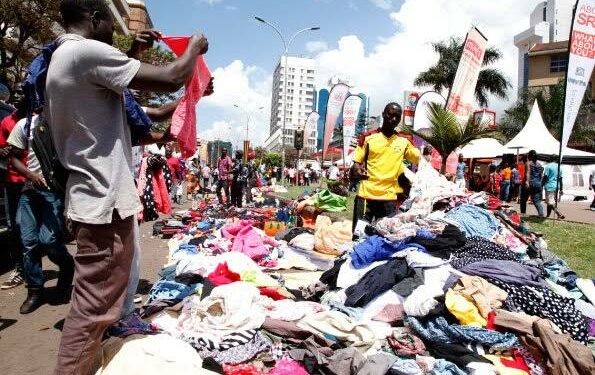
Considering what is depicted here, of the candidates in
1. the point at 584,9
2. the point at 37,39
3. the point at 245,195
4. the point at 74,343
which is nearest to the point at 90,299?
the point at 74,343

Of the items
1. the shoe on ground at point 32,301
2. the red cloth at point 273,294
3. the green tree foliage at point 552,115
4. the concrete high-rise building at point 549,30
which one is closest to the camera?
the shoe on ground at point 32,301

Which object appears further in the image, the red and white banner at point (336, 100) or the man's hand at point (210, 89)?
the red and white banner at point (336, 100)

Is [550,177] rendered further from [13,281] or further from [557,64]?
[557,64]

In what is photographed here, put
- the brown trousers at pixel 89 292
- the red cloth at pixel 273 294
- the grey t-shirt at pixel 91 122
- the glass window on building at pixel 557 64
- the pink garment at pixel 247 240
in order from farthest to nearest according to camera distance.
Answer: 1. the glass window on building at pixel 557 64
2. the pink garment at pixel 247 240
3. the red cloth at pixel 273 294
4. the brown trousers at pixel 89 292
5. the grey t-shirt at pixel 91 122

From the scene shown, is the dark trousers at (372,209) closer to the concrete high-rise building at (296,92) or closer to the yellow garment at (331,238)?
the yellow garment at (331,238)

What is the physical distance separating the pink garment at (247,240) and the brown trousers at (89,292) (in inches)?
166

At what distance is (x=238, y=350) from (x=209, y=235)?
455cm

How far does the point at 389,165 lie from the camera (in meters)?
5.80

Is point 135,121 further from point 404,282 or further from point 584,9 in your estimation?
point 584,9

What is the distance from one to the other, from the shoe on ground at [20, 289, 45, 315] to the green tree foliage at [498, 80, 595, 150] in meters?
32.9

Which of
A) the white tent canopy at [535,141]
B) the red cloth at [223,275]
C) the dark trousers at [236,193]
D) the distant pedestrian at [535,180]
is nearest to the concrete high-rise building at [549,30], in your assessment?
the white tent canopy at [535,141]

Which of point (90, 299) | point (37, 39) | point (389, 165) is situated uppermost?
point (37, 39)

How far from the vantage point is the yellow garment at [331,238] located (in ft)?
24.2

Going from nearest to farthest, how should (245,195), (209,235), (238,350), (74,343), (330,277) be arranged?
(74,343)
(238,350)
(330,277)
(209,235)
(245,195)
